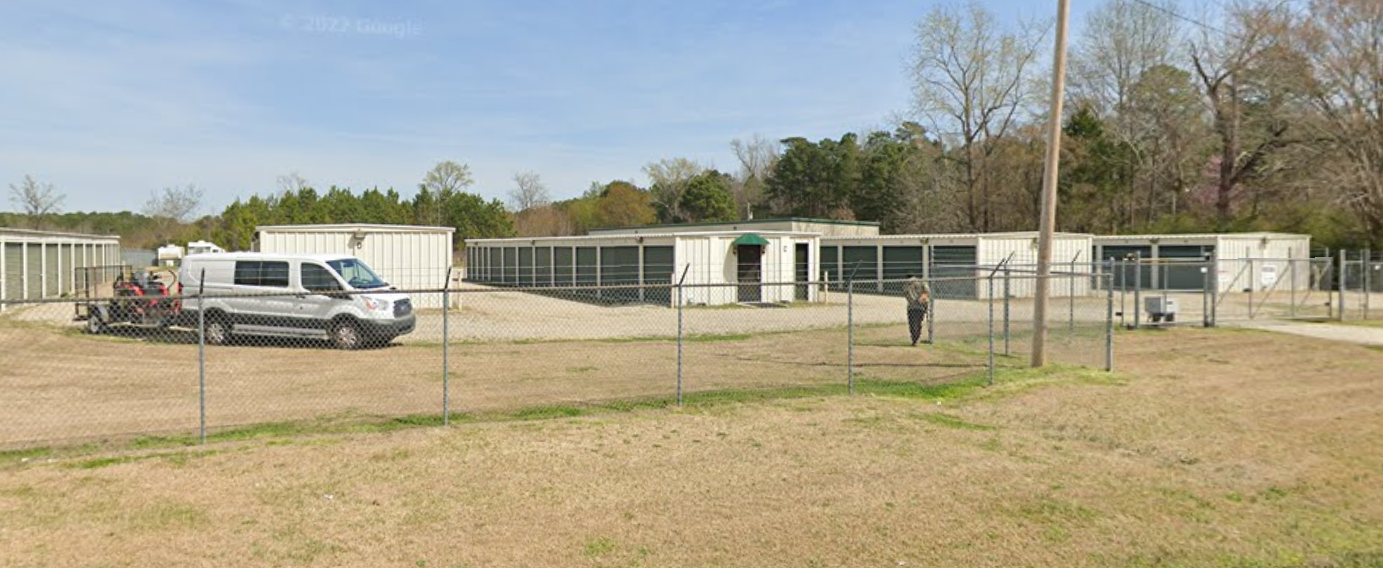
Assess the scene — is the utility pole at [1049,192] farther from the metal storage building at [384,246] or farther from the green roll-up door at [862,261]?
the green roll-up door at [862,261]

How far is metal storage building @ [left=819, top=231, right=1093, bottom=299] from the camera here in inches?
1258

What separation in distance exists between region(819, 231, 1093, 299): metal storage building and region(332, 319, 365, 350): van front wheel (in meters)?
18.8

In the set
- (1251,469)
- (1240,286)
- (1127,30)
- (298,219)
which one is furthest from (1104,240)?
(298,219)

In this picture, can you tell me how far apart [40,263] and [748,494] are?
1282 inches

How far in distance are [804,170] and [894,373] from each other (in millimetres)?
61504

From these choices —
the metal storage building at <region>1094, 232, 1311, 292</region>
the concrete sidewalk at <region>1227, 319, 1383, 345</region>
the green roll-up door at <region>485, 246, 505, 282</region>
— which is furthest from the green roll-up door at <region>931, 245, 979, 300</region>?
the green roll-up door at <region>485, 246, 505, 282</region>

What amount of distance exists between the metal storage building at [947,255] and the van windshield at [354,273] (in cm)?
1748

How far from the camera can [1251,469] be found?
7812mm

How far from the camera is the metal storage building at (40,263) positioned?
2607 cm

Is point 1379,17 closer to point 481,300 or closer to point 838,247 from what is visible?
point 838,247

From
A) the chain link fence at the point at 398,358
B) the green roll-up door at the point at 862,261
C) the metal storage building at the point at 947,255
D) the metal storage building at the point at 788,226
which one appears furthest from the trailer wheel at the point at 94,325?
the metal storage building at the point at 788,226

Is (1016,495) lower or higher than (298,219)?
lower

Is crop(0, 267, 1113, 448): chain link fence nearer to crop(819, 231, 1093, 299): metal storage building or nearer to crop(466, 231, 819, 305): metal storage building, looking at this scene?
crop(466, 231, 819, 305): metal storage building

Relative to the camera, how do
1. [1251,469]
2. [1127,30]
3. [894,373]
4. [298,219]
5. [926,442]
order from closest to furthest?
[1251,469], [926,442], [894,373], [1127,30], [298,219]
